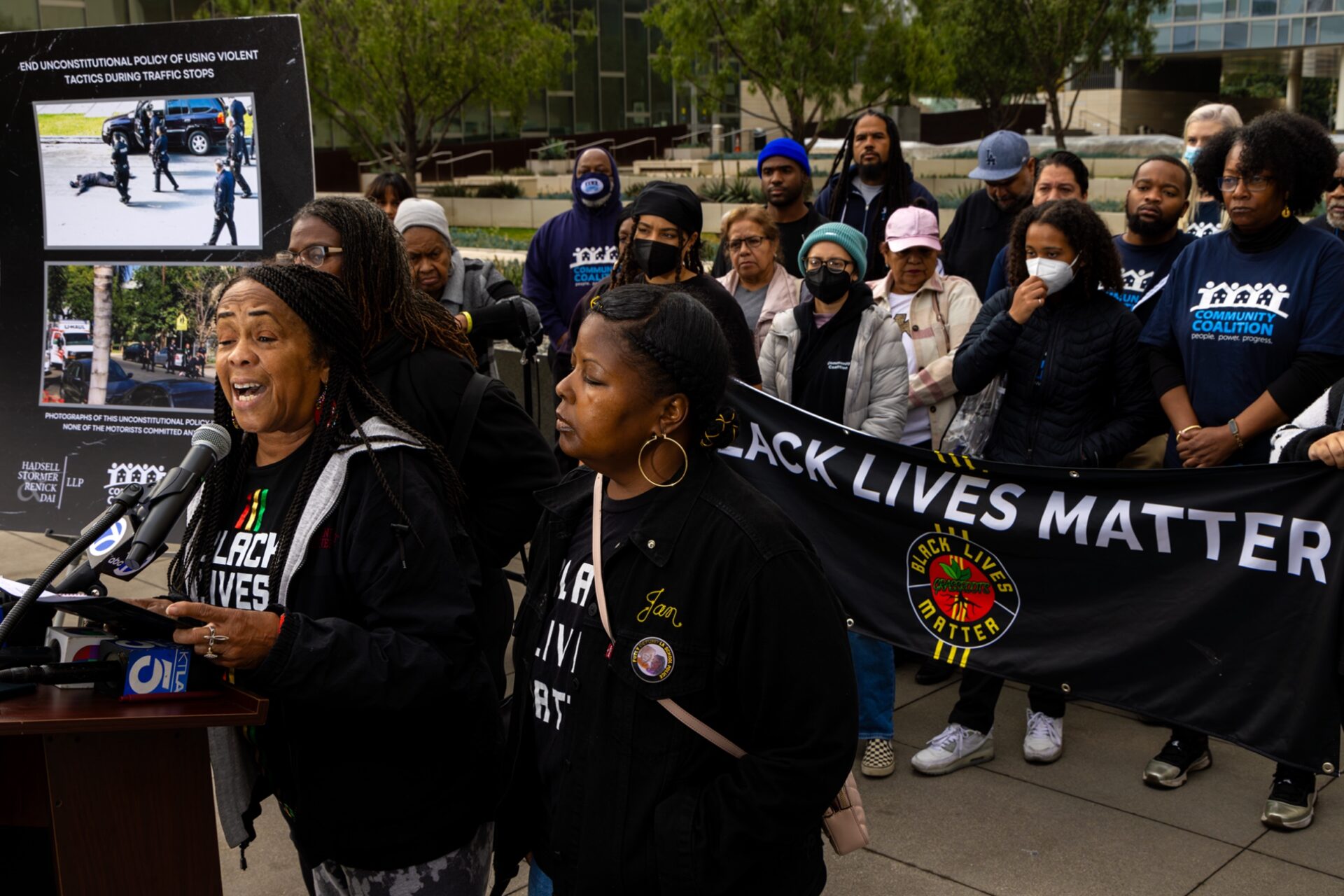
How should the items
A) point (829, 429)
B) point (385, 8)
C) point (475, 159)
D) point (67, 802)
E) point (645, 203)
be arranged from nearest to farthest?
point (67, 802) → point (829, 429) → point (645, 203) → point (385, 8) → point (475, 159)

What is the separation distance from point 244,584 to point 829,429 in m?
2.70

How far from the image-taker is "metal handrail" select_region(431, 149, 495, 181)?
3603 centimetres

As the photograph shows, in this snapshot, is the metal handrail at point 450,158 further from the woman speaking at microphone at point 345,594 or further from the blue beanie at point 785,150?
the woman speaking at microphone at point 345,594

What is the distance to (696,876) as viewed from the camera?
226 cm

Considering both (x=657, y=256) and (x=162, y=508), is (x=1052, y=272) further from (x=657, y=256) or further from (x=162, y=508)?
(x=162, y=508)

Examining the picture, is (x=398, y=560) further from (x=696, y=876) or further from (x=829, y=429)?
(x=829, y=429)

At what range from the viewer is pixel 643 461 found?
8.09 feet

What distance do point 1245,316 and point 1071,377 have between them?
631mm

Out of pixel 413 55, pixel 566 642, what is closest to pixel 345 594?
pixel 566 642

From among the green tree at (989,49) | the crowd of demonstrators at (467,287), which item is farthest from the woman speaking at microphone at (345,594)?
the green tree at (989,49)

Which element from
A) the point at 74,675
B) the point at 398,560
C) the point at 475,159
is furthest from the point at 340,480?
the point at 475,159

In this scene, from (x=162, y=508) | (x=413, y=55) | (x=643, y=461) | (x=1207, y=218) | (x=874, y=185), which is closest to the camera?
(x=162, y=508)

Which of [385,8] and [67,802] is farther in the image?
[385,8]

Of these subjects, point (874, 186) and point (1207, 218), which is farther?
point (874, 186)
